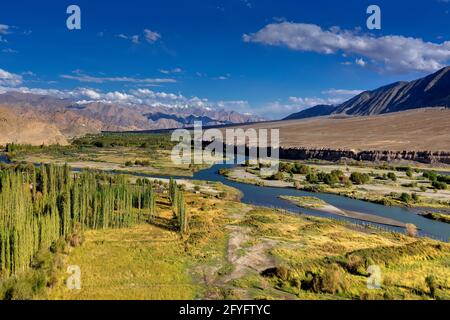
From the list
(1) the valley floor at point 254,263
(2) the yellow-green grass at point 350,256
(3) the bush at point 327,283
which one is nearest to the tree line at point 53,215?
(1) the valley floor at point 254,263

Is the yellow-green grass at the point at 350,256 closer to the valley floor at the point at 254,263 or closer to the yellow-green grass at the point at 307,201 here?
the valley floor at the point at 254,263

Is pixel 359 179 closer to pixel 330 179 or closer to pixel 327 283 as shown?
pixel 330 179

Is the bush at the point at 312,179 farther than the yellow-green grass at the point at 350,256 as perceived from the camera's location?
Yes

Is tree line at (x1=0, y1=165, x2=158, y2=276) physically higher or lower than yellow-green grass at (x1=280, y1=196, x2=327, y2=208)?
higher

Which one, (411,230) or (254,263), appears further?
(411,230)

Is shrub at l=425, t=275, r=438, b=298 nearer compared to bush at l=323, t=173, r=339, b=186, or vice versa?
shrub at l=425, t=275, r=438, b=298

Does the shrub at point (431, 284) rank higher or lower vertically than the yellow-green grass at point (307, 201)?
lower

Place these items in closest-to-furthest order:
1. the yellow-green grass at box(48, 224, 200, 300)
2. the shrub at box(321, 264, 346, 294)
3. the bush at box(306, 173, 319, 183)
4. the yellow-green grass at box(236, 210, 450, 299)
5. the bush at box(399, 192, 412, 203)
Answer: the yellow-green grass at box(48, 224, 200, 300)
the shrub at box(321, 264, 346, 294)
the yellow-green grass at box(236, 210, 450, 299)
the bush at box(399, 192, 412, 203)
the bush at box(306, 173, 319, 183)

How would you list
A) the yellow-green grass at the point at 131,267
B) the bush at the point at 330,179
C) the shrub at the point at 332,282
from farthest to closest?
the bush at the point at 330,179 → the shrub at the point at 332,282 → the yellow-green grass at the point at 131,267

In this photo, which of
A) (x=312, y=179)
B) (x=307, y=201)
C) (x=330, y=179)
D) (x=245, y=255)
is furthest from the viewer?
(x=312, y=179)

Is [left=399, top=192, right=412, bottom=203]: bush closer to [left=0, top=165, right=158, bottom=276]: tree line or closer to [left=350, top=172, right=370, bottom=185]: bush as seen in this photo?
[left=350, top=172, right=370, bottom=185]: bush

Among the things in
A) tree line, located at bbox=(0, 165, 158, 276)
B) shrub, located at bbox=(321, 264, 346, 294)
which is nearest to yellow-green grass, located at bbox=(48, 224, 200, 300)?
tree line, located at bbox=(0, 165, 158, 276)

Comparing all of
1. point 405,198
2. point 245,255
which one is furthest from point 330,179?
point 245,255
